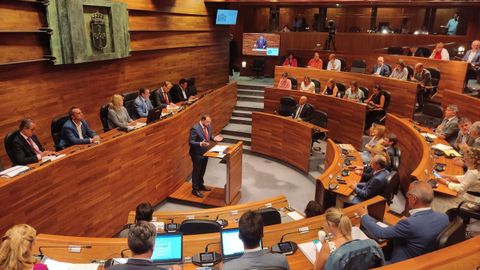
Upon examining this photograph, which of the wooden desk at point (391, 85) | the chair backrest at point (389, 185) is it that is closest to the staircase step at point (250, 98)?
the wooden desk at point (391, 85)

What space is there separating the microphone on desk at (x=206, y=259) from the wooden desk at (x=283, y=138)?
4.50 m

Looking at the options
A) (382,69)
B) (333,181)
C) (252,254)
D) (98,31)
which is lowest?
(333,181)

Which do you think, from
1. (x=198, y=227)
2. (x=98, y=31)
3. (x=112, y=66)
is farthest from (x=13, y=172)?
(x=112, y=66)

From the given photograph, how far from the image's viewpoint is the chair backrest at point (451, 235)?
259 cm

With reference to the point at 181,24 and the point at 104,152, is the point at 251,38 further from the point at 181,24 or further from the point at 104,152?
the point at 104,152

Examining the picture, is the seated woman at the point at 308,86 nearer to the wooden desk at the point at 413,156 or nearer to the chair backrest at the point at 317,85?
the chair backrest at the point at 317,85

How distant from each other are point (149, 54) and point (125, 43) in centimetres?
113

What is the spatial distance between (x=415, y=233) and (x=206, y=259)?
63.8 inches

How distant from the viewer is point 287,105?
8.84 meters

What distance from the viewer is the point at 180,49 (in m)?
10.3

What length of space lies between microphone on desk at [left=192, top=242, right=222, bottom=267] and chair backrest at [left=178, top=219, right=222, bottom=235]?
1.50ft

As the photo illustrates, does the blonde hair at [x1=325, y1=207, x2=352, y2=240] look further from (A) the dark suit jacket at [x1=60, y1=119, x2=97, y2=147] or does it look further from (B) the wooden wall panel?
(B) the wooden wall panel

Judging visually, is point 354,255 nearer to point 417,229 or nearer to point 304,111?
point 417,229

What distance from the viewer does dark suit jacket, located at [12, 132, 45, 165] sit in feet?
14.4
